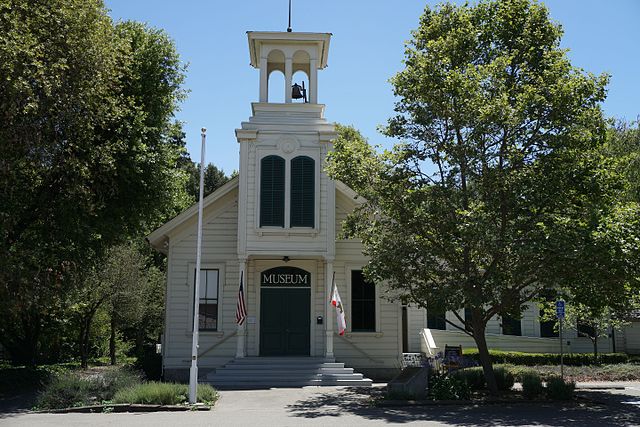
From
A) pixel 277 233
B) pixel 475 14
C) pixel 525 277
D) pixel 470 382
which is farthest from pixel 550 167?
pixel 277 233

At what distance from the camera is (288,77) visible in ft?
74.6

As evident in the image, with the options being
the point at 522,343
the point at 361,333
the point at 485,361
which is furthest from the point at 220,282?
the point at 522,343

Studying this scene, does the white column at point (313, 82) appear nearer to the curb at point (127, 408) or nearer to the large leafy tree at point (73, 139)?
the large leafy tree at point (73, 139)

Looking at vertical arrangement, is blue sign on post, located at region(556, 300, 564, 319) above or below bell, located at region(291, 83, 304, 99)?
below

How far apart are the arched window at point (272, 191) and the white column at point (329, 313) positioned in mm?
2255

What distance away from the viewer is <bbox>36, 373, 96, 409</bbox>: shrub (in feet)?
50.6

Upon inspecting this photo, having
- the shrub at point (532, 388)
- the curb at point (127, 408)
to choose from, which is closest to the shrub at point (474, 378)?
the shrub at point (532, 388)

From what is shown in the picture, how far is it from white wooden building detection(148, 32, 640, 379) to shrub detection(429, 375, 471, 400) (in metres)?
5.36

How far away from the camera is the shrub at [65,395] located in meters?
15.4

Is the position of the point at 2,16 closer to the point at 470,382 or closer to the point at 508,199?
the point at 508,199

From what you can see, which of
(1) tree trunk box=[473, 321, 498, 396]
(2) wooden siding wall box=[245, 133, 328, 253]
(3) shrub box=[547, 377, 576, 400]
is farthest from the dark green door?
(3) shrub box=[547, 377, 576, 400]

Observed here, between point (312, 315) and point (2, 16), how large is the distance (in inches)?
525

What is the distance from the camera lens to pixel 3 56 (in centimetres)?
1465

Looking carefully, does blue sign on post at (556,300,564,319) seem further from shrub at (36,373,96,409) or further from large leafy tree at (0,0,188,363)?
shrub at (36,373,96,409)
